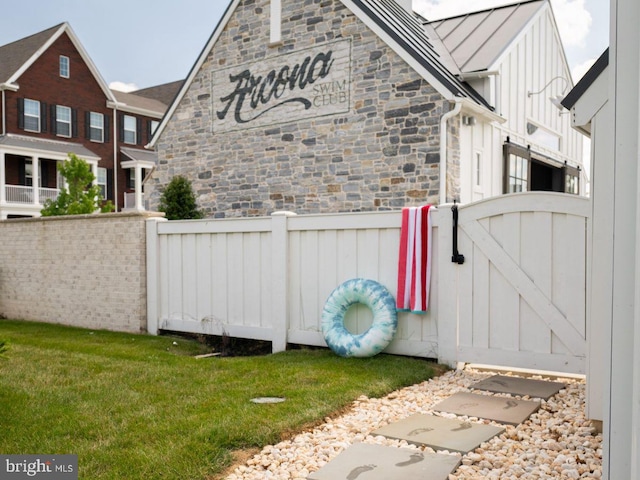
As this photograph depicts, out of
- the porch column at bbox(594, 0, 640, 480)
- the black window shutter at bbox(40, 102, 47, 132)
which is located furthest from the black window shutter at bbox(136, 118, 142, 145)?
the porch column at bbox(594, 0, 640, 480)

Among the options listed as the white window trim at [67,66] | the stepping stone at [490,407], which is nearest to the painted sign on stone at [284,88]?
the stepping stone at [490,407]

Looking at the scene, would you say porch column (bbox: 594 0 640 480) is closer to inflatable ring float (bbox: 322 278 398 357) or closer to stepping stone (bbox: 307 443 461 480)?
stepping stone (bbox: 307 443 461 480)

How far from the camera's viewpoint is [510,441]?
3.88 m

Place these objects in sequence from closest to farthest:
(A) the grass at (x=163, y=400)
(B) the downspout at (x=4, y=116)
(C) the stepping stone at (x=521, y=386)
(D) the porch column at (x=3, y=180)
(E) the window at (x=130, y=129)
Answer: (A) the grass at (x=163, y=400) < (C) the stepping stone at (x=521, y=386) < (D) the porch column at (x=3, y=180) < (B) the downspout at (x=4, y=116) < (E) the window at (x=130, y=129)

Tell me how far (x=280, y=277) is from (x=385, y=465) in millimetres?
3978

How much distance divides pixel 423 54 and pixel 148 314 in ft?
22.8

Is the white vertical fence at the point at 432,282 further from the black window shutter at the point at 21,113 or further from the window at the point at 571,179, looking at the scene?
the black window shutter at the point at 21,113

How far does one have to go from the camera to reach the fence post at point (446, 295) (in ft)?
20.1

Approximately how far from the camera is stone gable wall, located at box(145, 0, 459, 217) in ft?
36.7

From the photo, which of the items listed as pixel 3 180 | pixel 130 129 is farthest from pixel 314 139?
pixel 130 129

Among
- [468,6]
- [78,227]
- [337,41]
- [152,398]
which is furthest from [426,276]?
[468,6]

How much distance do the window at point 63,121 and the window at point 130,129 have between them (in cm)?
314

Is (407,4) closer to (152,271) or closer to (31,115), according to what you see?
(152,271)

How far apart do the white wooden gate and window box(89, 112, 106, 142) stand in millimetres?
27032
